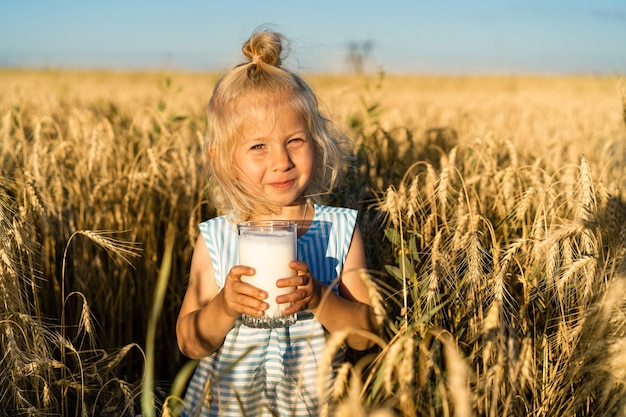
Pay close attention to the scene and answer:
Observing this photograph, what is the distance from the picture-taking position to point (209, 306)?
1.38 metres

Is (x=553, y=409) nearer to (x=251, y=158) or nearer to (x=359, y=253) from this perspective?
(x=359, y=253)

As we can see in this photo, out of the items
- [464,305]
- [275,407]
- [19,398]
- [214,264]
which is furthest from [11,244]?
[464,305]

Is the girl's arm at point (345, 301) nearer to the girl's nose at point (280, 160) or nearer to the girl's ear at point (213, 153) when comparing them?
the girl's nose at point (280, 160)

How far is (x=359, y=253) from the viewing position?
1623mm

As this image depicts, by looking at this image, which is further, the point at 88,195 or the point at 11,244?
the point at 88,195

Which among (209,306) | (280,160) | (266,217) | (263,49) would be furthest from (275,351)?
(263,49)

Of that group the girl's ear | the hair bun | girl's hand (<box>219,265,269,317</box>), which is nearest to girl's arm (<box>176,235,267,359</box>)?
girl's hand (<box>219,265,269,317</box>)

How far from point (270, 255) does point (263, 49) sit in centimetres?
61

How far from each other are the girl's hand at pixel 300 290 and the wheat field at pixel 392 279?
0.18 meters

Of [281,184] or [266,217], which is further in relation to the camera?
[266,217]

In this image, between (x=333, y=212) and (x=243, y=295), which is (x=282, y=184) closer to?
(x=333, y=212)

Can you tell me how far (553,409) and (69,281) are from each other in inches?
67.2

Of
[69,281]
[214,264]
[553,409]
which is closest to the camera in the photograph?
[553,409]

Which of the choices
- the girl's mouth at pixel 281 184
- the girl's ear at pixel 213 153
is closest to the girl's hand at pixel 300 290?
the girl's mouth at pixel 281 184
